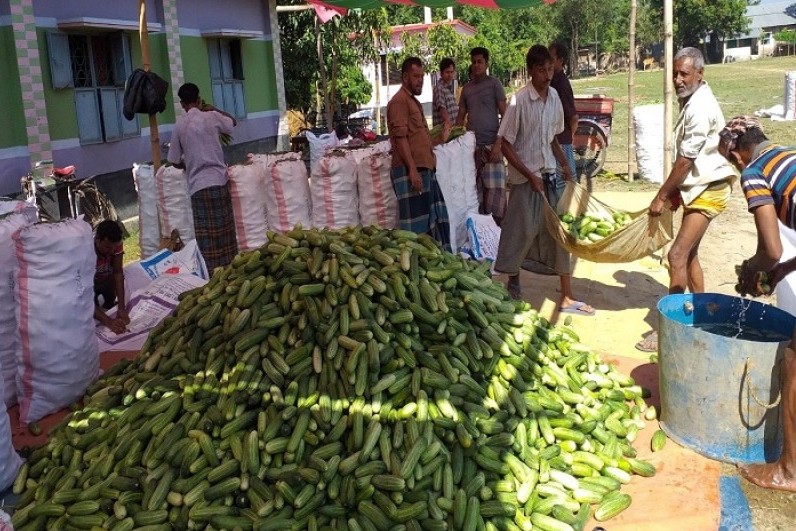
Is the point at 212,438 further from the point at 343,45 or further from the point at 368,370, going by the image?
the point at 343,45

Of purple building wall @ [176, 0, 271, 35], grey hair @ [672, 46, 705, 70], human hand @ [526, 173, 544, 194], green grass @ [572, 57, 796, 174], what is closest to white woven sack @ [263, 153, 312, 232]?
human hand @ [526, 173, 544, 194]

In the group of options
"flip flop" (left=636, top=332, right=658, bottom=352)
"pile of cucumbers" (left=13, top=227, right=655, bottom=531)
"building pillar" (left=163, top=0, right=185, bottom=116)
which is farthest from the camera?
"building pillar" (left=163, top=0, right=185, bottom=116)

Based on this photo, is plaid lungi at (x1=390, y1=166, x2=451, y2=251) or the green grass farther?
the green grass

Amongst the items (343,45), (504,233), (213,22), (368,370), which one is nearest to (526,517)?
(368,370)

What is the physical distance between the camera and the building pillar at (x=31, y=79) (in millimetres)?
8248

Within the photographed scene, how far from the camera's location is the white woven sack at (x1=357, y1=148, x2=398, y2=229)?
20.3 ft

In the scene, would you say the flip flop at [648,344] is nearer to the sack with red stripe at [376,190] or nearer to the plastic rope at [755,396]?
the plastic rope at [755,396]

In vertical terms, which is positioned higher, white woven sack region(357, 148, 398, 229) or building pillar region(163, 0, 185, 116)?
building pillar region(163, 0, 185, 116)

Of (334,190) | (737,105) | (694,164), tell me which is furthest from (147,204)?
(737,105)

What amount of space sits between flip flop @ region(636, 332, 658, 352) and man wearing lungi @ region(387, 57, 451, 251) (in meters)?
2.02

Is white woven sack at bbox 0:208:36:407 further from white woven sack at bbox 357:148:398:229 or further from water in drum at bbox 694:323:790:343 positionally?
water in drum at bbox 694:323:790:343

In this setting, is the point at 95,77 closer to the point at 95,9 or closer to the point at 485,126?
the point at 95,9

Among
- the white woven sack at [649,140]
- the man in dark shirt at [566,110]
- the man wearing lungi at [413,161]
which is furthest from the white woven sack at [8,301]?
the white woven sack at [649,140]

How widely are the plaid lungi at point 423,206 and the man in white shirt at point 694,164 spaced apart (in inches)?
83.5
